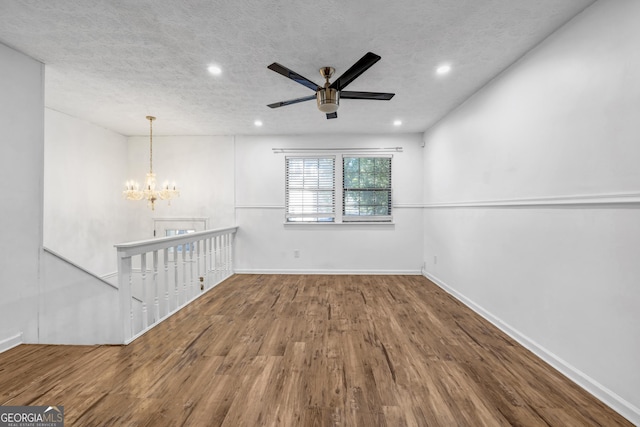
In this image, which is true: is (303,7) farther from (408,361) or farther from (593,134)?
(408,361)

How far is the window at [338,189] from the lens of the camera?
193 inches

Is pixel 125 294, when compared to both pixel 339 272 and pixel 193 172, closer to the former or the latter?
pixel 193 172

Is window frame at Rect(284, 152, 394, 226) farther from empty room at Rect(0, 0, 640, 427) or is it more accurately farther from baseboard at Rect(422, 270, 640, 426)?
baseboard at Rect(422, 270, 640, 426)

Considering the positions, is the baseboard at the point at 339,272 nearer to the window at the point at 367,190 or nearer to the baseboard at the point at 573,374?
the window at the point at 367,190

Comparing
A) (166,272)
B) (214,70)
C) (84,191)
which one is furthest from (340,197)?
(84,191)

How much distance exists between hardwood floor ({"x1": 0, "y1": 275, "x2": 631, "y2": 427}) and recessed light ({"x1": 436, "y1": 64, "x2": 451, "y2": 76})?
2.49 meters

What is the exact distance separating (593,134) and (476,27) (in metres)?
1.09

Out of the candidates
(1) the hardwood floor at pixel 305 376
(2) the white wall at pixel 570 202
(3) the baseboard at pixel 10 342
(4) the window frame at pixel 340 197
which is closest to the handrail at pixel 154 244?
(1) the hardwood floor at pixel 305 376

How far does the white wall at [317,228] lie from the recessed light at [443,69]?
216cm

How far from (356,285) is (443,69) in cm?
298

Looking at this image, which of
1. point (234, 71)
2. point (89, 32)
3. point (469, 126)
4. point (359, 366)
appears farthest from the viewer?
point (469, 126)

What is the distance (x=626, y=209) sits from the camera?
60.5 inches

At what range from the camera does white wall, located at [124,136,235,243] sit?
4.95m

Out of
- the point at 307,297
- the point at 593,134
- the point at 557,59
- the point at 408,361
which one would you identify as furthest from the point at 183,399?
the point at 557,59
